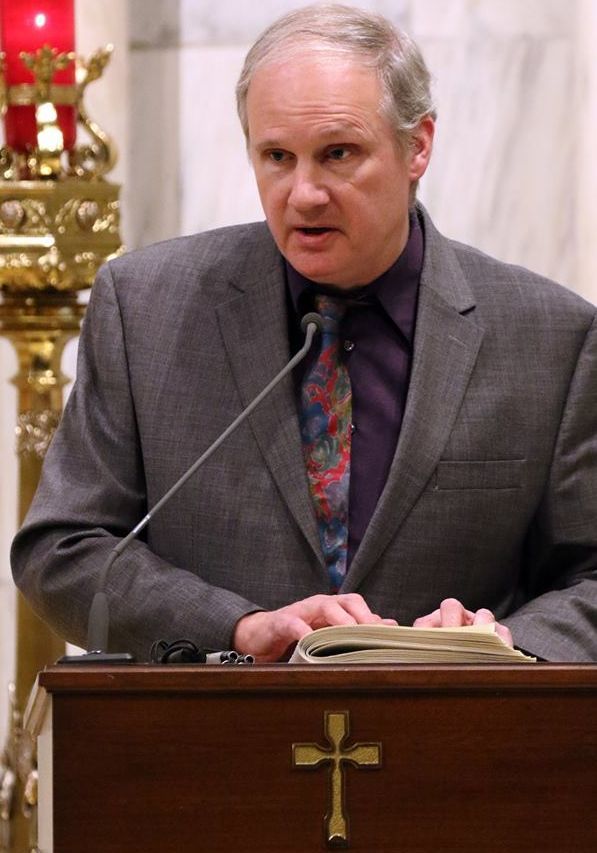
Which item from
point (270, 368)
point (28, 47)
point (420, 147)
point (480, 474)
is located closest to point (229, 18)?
point (28, 47)

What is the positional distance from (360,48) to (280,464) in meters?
0.73

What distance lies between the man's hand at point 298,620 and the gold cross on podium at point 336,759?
494 mm

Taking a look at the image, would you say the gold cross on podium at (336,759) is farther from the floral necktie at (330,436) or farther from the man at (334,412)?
the floral necktie at (330,436)

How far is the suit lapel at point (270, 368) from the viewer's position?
325 centimetres

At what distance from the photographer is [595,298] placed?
5.40 metres

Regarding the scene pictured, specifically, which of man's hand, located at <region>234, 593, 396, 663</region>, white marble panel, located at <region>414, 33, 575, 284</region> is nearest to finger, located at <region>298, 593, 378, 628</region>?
man's hand, located at <region>234, 593, 396, 663</region>

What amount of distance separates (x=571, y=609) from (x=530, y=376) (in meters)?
0.46

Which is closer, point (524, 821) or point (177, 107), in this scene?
point (524, 821)

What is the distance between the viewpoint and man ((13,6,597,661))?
3223 mm

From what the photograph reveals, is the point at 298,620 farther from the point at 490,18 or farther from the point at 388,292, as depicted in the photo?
the point at 490,18

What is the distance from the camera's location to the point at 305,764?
230cm

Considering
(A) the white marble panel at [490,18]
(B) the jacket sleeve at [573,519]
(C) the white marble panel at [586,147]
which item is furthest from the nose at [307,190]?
(A) the white marble panel at [490,18]

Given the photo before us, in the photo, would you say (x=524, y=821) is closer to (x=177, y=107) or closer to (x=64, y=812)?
(x=64, y=812)

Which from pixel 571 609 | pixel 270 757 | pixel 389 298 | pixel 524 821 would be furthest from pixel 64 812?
pixel 389 298
